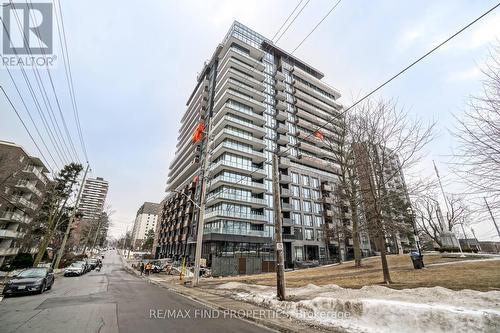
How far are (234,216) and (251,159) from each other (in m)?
12.8

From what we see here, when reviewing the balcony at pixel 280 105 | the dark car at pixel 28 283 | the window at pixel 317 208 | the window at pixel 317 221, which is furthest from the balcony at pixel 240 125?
the dark car at pixel 28 283

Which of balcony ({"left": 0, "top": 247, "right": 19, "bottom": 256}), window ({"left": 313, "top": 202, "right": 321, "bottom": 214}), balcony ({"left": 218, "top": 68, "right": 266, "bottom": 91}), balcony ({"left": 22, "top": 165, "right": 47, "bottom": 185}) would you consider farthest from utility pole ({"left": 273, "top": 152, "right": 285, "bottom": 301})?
balcony ({"left": 22, "top": 165, "right": 47, "bottom": 185})

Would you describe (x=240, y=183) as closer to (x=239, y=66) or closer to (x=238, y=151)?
(x=238, y=151)

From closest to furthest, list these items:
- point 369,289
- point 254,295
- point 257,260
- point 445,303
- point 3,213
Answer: point 445,303 < point 369,289 < point 254,295 < point 257,260 < point 3,213

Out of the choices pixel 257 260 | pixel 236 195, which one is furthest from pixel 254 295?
pixel 236 195

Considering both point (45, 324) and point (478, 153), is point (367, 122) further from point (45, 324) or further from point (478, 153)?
point (45, 324)

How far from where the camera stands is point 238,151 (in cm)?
4638

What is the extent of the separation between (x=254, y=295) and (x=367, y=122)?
11.6 meters

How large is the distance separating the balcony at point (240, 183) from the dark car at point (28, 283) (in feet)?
94.3

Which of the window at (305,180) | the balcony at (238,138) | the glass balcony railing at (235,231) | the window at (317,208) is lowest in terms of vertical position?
the glass balcony railing at (235,231)

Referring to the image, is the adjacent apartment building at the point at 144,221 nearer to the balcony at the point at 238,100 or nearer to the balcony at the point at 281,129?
the balcony at the point at 238,100

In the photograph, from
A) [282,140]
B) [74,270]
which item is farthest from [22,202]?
[282,140]

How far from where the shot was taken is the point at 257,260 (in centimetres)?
2975

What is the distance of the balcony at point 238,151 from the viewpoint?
1785 inches
